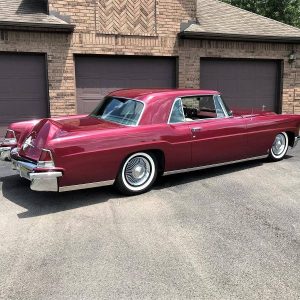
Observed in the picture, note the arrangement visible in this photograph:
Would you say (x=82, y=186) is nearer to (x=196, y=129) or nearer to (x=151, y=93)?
(x=151, y=93)

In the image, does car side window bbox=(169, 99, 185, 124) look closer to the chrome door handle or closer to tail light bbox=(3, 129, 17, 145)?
the chrome door handle

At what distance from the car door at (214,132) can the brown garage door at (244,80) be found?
581cm

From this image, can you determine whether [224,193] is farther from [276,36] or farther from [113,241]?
[276,36]

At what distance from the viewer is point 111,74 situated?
11.3m

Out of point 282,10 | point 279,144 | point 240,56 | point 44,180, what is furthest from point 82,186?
point 282,10

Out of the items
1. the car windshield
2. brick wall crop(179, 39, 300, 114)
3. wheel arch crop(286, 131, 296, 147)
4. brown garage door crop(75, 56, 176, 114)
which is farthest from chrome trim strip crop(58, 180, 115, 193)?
brick wall crop(179, 39, 300, 114)

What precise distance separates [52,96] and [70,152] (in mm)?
6214

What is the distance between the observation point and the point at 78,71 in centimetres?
1096

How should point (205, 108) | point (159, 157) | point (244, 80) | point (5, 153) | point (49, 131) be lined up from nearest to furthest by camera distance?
point (49, 131), point (159, 157), point (5, 153), point (205, 108), point (244, 80)

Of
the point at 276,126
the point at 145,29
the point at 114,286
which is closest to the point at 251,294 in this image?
the point at 114,286

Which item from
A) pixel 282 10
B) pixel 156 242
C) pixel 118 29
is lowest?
pixel 156 242

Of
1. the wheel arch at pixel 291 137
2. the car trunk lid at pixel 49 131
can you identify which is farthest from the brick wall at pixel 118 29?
the car trunk lid at pixel 49 131

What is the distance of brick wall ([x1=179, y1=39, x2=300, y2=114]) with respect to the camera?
11.8 metres

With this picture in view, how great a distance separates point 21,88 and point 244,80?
271 inches
